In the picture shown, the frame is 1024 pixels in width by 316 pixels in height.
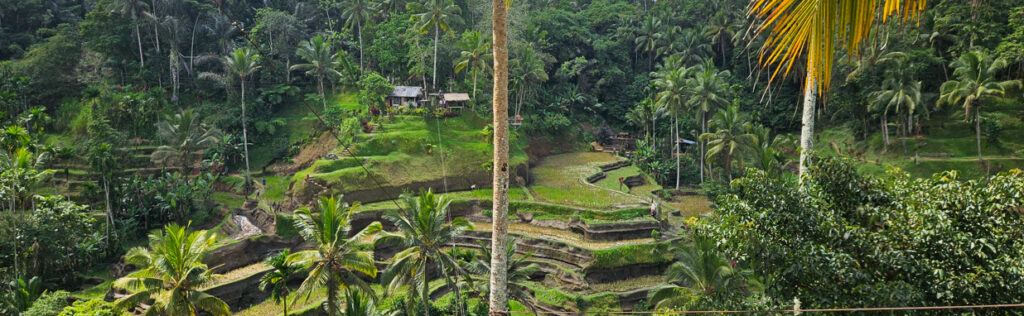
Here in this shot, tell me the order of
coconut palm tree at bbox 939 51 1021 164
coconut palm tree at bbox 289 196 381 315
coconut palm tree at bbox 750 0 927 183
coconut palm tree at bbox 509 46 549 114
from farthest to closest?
coconut palm tree at bbox 509 46 549 114, coconut palm tree at bbox 939 51 1021 164, coconut palm tree at bbox 289 196 381 315, coconut palm tree at bbox 750 0 927 183

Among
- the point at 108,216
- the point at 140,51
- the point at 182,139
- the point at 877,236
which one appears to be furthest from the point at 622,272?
the point at 140,51

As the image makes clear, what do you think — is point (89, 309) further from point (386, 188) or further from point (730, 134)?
point (730, 134)

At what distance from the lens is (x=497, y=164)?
890 centimetres

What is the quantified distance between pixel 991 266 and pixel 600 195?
23261 mm

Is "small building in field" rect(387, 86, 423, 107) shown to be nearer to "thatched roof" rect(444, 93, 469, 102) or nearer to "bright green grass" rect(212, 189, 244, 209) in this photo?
"thatched roof" rect(444, 93, 469, 102)

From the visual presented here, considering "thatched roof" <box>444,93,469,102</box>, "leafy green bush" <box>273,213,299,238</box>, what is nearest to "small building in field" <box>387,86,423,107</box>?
"thatched roof" <box>444,93,469,102</box>

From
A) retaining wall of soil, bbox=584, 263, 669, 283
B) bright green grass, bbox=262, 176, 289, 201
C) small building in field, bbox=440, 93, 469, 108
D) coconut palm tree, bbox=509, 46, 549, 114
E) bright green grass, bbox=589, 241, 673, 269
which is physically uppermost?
coconut palm tree, bbox=509, 46, 549, 114

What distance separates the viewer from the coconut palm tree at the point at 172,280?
13508 mm

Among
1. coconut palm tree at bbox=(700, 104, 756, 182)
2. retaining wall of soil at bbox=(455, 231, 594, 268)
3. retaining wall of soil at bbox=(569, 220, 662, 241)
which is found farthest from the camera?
coconut palm tree at bbox=(700, 104, 756, 182)

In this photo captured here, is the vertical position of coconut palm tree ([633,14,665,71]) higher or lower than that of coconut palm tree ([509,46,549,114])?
higher

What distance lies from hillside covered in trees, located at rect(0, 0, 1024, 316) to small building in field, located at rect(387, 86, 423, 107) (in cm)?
21

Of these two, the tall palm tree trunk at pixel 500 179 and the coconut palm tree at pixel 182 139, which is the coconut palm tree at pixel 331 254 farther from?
the coconut palm tree at pixel 182 139

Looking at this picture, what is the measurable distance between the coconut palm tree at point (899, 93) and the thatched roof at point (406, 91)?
90.3 ft

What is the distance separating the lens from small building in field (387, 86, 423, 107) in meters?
35.2
